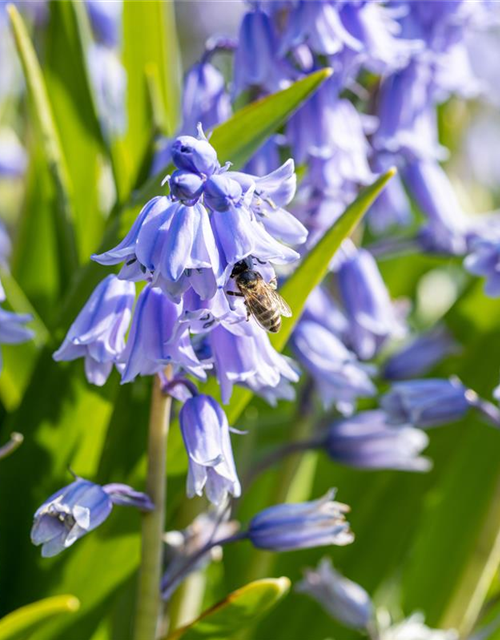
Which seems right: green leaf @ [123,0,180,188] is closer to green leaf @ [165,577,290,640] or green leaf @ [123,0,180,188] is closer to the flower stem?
the flower stem

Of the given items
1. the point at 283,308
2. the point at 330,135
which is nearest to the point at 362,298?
the point at 330,135

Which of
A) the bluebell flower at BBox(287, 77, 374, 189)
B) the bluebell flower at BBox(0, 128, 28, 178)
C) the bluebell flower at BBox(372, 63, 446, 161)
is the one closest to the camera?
the bluebell flower at BBox(287, 77, 374, 189)

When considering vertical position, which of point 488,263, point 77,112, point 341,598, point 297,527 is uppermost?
point 77,112

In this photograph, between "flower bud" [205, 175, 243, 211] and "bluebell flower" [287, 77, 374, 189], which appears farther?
"bluebell flower" [287, 77, 374, 189]

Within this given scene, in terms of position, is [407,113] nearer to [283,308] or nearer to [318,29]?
[318,29]

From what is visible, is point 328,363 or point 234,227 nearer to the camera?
point 234,227

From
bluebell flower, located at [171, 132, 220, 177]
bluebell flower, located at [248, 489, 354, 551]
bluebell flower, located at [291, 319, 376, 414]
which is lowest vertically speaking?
bluebell flower, located at [248, 489, 354, 551]

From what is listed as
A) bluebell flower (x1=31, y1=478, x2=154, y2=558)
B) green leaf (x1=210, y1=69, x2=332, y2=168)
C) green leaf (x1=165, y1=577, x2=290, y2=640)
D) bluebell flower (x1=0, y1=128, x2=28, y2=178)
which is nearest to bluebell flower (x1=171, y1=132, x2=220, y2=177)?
green leaf (x1=210, y1=69, x2=332, y2=168)
